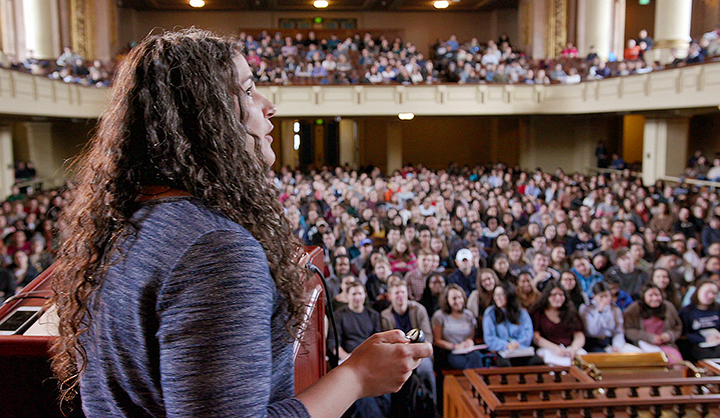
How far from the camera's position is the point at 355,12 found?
86.1ft

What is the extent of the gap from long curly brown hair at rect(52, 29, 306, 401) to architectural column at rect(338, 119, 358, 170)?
23.8m

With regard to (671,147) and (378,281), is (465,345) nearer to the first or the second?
(378,281)

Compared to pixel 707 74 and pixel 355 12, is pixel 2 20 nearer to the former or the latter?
pixel 355 12

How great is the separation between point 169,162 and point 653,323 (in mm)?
5575

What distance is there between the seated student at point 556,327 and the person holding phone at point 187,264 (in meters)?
4.74

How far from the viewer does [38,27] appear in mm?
17359

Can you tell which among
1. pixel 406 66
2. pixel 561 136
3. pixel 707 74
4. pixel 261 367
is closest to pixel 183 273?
pixel 261 367

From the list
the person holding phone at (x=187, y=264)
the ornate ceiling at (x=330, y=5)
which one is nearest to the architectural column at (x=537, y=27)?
the ornate ceiling at (x=330, y=5)

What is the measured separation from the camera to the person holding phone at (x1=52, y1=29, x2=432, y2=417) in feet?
3.00

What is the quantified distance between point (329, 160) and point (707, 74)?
665 inches

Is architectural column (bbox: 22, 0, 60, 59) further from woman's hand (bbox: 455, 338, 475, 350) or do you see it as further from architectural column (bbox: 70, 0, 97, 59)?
woman's hand (bbox: 455, 338, 475, 350)

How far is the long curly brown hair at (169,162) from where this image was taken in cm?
105

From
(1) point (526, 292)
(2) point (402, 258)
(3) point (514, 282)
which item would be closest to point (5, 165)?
(2) point (402, 258)

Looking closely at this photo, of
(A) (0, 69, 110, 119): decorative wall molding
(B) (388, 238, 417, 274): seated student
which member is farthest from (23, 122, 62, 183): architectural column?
(B) (388, 238, 417, 274): seated student
